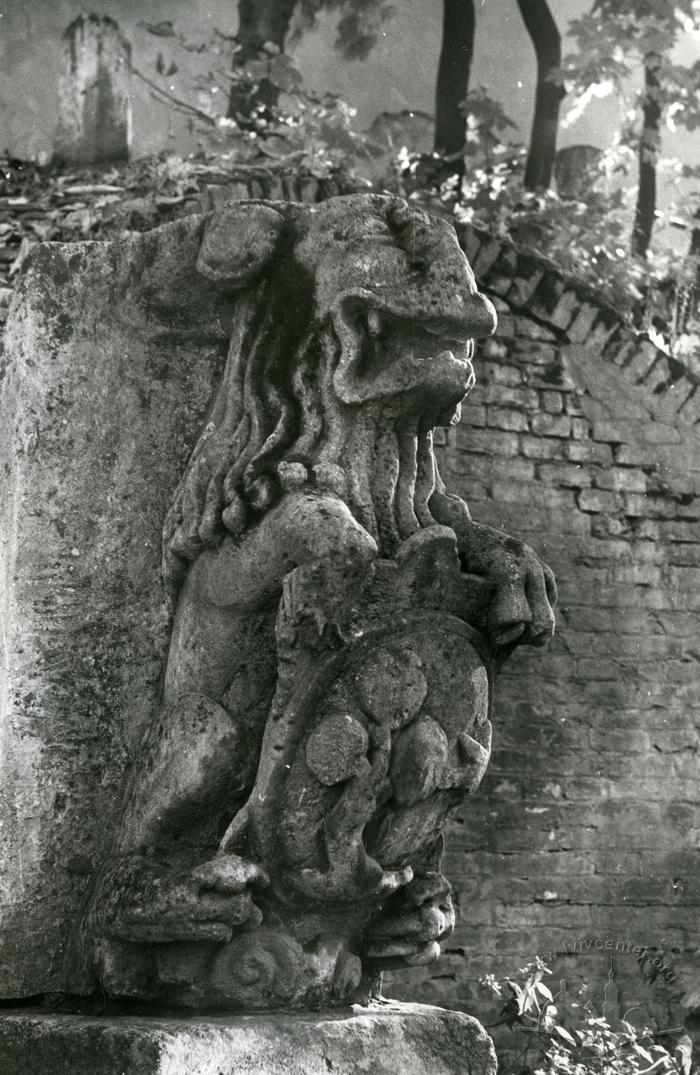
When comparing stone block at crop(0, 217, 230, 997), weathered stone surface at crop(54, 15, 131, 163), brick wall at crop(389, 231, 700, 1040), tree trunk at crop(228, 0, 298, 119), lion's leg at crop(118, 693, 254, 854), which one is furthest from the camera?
tree trunk at crop(228, 0, 298, 119)

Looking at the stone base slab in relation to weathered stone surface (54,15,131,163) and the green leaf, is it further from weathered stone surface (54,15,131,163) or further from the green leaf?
weathered stone surface (54,15,131,163)

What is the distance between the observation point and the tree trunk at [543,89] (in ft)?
32.9

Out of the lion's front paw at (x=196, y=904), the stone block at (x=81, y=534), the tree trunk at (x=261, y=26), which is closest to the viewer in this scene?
the lion's front paw at (x=196, y=904)

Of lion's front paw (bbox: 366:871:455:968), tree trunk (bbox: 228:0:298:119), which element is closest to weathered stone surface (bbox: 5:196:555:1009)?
lion's front paw (bbox: 366:871:455:968)

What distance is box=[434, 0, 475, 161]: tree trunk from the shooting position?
9.77 metres

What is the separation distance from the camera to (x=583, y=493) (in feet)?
24.1

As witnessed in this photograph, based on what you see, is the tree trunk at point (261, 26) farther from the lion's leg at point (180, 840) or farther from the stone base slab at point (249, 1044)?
the stone base slab at point (249, 1044)

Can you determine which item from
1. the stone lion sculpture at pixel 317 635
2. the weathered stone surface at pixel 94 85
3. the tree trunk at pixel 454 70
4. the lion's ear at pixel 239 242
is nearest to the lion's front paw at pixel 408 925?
the stone lion sculpture at pixel 317 635

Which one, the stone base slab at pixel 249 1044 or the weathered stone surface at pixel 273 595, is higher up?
the weathered stone surface at pixel 273 595

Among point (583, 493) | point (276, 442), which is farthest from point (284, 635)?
point (583, 493)

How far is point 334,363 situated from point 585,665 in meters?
4.30

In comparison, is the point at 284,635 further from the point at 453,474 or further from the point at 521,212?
the point at 521,212

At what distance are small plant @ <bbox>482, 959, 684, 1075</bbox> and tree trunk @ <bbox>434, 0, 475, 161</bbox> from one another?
571cm

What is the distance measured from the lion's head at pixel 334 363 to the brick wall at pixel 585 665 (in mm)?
3902
